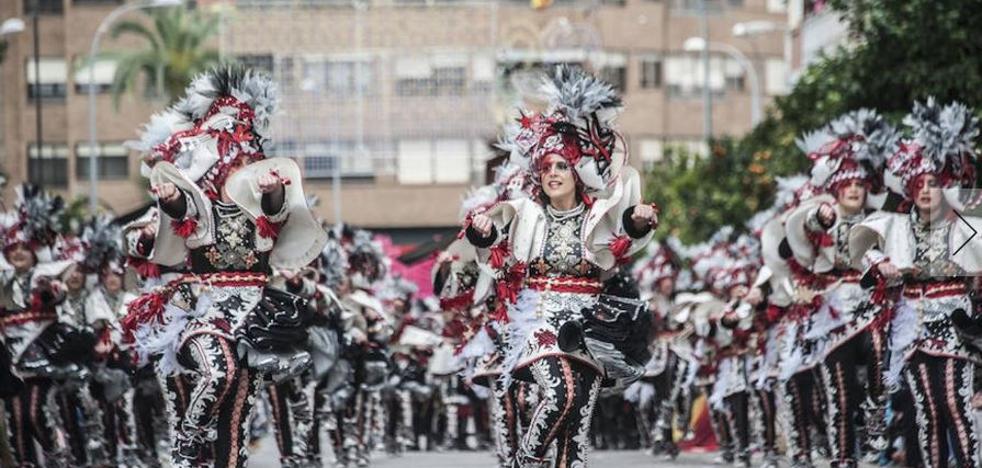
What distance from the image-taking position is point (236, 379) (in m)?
12.8

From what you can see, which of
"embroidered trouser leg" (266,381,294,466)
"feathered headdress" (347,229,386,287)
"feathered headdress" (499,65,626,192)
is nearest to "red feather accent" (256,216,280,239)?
"feathered headdress" (499,65,626,192)

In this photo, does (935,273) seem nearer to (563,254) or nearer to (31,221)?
(563,254)

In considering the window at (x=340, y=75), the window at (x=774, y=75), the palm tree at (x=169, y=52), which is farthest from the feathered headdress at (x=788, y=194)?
the window at (x=774, y=75)

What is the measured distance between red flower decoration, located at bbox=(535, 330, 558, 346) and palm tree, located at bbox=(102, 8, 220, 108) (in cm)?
5388

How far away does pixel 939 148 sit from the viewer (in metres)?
14.9

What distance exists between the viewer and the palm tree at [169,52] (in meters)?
66.1

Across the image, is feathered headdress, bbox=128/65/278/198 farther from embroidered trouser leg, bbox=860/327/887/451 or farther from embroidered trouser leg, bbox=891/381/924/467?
embroidered trouser leg, bbox=891/381/924/467

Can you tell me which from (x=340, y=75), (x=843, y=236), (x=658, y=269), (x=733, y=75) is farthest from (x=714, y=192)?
(x=733, y=75)

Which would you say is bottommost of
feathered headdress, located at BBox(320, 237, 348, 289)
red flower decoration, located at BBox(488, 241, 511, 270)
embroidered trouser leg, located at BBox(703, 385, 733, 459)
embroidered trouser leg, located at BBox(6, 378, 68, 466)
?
embroidered trouser leg, located at BBox(703, 385, 733, 459)

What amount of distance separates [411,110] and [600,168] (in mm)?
55813

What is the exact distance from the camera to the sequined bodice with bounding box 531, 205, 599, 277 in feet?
41.6

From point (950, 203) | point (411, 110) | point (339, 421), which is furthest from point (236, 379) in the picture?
point (411, 110)

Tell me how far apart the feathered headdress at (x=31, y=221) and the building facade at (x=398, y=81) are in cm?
4638

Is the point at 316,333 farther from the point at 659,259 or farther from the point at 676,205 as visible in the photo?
the point at 676,205
